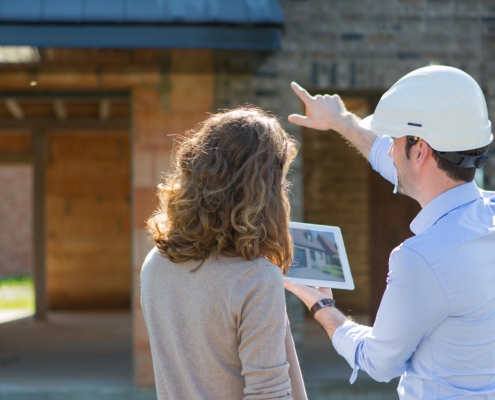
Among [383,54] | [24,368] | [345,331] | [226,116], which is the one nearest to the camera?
[226,116]

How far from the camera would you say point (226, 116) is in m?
1.86

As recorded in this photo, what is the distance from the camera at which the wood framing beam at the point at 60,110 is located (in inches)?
367

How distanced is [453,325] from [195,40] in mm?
3583

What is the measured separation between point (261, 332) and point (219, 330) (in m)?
0.12

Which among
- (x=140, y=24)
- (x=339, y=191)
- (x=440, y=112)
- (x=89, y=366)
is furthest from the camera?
(x=339, y=191)

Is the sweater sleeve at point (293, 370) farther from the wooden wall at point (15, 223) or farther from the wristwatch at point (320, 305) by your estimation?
the wooden wall at point (15, 223)

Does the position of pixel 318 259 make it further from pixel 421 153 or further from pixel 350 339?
pixel 421 153

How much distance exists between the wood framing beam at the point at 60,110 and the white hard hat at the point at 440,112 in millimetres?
7578

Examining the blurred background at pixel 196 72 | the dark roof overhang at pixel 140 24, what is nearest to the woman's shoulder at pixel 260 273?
the blurred background at pixel 196 72

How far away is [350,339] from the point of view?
195 cm

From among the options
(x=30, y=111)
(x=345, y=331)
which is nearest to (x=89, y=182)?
(x=30, y=111)

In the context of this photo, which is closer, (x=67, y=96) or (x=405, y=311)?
(x=405, y=311)

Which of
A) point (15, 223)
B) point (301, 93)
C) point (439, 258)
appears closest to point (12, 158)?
point (15, 223)

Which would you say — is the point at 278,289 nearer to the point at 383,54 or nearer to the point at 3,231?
the point at 383,54
